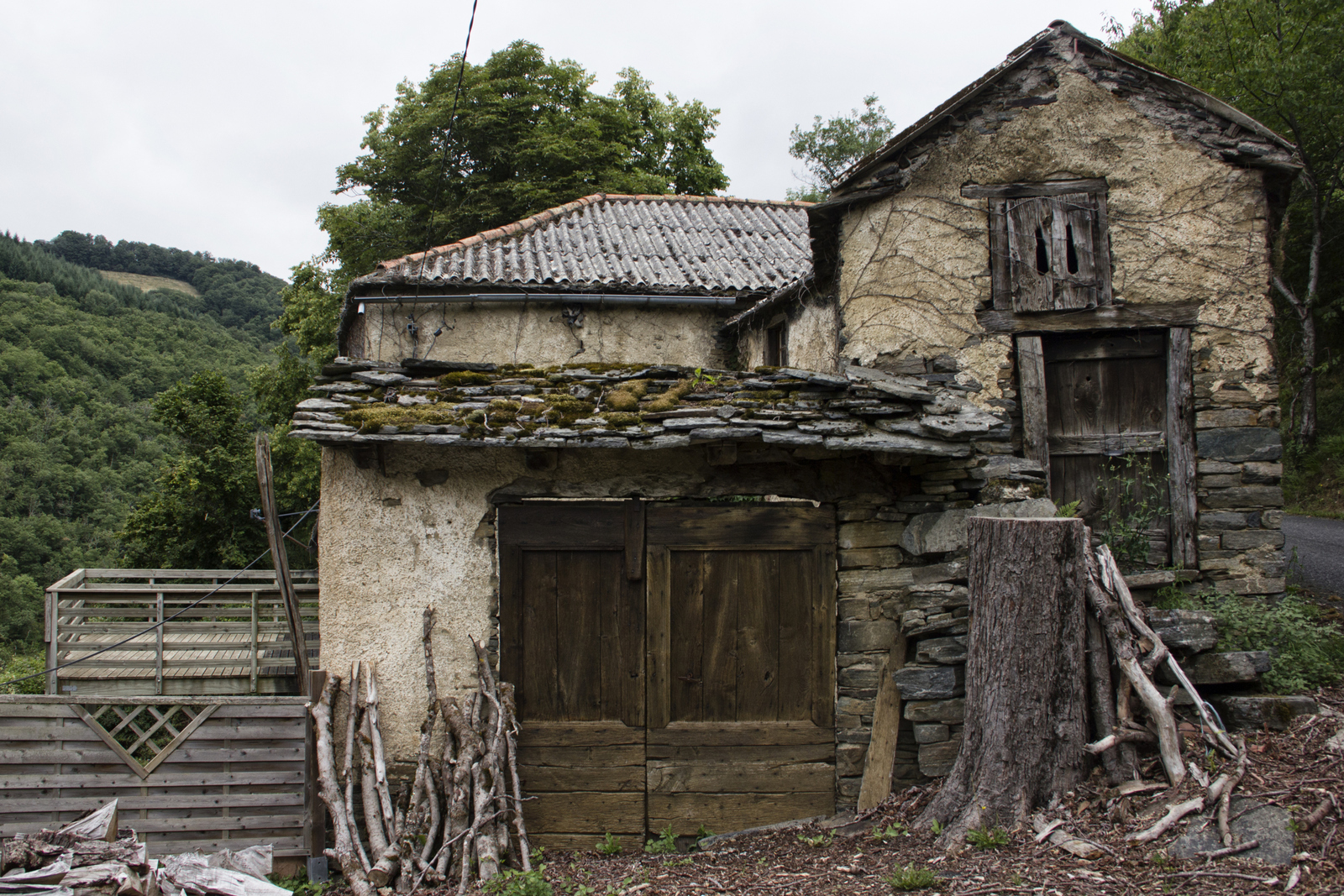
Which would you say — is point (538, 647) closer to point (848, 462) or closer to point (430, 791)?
point (430, 791)

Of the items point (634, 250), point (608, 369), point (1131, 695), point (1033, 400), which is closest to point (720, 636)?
point (608, 369)

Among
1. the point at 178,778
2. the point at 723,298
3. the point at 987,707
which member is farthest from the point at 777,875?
the point at 723,298

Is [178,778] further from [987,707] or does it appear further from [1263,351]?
[1263,351]

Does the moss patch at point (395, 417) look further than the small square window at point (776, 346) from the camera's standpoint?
No

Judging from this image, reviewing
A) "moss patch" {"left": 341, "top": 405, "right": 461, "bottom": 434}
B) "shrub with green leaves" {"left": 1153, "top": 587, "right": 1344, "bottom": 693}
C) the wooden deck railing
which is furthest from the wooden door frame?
the wooden deck railing

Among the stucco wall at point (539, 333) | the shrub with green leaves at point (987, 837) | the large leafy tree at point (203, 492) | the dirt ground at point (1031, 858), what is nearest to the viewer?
the dirt ground at point (1031, 858)

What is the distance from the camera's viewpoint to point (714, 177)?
19953 millimetres

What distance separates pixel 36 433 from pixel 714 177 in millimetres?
36843

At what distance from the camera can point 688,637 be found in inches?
195

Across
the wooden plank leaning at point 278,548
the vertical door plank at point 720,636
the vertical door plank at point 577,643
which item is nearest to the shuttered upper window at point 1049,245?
the vertical door plank at point 720,636

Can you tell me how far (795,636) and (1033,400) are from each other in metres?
2.79

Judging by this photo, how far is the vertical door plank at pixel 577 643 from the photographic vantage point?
4.89 m

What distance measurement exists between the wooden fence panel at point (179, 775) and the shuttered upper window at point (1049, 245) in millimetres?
6019

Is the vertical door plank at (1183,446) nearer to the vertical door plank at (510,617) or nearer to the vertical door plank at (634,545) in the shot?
the vertical door plank at (634,545)
